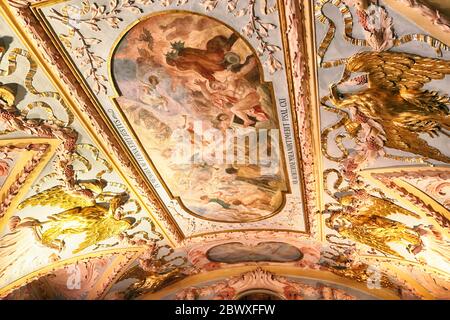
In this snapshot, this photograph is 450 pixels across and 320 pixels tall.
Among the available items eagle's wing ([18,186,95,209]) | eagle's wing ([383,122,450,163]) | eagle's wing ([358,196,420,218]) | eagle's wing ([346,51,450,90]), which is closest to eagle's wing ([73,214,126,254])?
eagle's wing ([18,186,95,209])

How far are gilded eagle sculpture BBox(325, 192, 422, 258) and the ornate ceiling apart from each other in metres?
0.05

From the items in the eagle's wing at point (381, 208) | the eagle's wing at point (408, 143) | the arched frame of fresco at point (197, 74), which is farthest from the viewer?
the eagle's wing at point (381, 208)

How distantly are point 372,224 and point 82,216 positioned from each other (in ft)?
20.7

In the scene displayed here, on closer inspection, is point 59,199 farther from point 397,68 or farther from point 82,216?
point 397,68

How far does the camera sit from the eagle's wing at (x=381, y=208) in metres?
9.16

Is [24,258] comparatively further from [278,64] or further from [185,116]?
[278,64]

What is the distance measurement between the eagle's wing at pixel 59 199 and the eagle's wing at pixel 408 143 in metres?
5.86

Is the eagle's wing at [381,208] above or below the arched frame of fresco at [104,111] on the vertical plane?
below

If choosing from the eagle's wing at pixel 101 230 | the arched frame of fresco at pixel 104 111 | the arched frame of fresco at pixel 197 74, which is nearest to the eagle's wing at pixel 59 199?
the eagle's wing at pixel 101 230

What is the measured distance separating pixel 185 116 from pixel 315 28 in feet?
8.93

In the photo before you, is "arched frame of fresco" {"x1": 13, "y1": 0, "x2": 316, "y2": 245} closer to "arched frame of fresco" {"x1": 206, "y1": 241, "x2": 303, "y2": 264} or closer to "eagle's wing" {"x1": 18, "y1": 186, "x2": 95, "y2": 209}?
"eagle's wing" {"x1": 18, "y1": 186, "x2": 95, "y2": 209}

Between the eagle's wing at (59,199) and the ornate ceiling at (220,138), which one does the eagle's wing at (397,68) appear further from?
the eagle's wing at (59,199)

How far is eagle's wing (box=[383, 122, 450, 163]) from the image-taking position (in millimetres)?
6934

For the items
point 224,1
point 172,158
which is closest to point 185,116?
point 172,158
